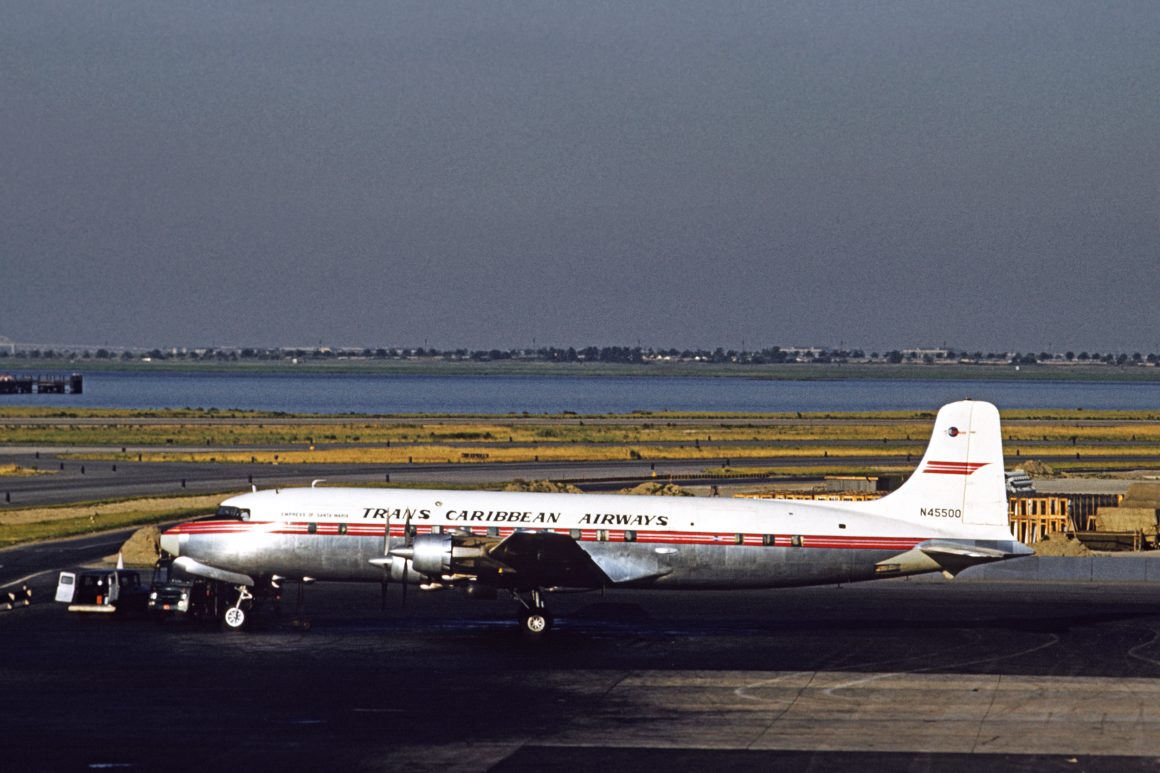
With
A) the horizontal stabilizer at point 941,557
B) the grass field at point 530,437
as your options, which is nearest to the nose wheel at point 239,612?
the horizontal stabilizer at point 941,557

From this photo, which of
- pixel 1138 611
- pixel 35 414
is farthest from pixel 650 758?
pixel 35 414

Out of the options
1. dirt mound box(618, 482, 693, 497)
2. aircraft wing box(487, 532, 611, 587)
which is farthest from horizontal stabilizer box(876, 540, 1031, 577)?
dirt mound box(618, 482, 693, 497)

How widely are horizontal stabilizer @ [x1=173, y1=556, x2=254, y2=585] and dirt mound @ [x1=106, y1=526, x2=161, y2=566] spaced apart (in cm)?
1378

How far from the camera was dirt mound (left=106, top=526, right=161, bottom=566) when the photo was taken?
53.3 metres

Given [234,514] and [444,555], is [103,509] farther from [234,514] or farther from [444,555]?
[444,555]

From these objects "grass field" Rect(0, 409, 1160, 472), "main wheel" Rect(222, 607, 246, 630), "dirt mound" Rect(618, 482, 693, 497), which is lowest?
"main wheel" Rect(222, 607, 246, 630)

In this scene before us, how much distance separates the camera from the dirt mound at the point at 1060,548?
56.3 meters

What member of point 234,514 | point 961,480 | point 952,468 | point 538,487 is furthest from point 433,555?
point 538,487

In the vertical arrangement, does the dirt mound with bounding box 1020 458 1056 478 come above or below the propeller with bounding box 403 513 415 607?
above

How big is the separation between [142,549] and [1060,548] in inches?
1406

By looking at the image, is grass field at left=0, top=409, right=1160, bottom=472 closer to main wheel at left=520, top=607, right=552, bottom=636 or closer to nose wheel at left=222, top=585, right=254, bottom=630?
main wheel at left=520, top=607, right=552, bottom=636

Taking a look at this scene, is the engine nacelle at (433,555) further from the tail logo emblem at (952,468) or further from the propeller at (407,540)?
the tail logo emblem at (952,468)

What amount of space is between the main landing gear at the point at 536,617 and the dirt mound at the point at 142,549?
779 inches

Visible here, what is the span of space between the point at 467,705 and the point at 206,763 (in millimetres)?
6663
